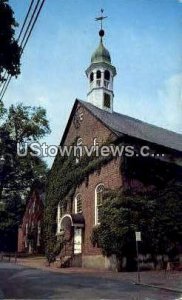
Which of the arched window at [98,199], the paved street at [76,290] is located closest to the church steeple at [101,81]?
the arched window at [98,199]

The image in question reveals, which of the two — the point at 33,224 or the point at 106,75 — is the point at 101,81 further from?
the point at 33,224

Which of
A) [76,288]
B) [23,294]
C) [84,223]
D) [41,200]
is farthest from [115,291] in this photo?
[41,200]

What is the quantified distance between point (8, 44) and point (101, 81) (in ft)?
72.7

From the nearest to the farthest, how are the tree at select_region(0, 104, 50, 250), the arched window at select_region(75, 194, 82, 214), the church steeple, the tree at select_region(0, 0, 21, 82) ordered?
the tree at select_region(0, 0, 21, 82) → the arched window at select_region(75, 194, 82, 214) → the church steeple → the tree at select_region(0, 104, 50, 250)

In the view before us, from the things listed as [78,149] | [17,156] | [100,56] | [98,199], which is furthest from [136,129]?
[17,156]

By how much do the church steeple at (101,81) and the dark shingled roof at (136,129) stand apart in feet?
4.37

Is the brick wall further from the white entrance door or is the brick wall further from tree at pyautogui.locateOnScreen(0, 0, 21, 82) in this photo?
tree at pyautogui.locateOnScreen(0, 0, 21, 82)

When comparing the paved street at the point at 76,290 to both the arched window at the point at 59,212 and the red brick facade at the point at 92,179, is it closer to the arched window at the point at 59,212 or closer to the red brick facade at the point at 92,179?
the red brick facade at the point at 92,179

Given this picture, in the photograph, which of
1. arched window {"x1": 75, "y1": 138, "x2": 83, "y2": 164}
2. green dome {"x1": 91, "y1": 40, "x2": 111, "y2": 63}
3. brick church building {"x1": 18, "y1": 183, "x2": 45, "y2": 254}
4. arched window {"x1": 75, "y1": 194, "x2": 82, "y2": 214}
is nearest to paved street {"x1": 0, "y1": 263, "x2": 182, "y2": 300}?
arched window {"x1": 75, "y1": 194, "x2": 82, "y2": 214}

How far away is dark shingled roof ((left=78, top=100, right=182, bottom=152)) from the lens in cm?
2817

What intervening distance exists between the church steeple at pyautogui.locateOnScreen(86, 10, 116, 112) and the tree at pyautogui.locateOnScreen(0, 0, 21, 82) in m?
20.8

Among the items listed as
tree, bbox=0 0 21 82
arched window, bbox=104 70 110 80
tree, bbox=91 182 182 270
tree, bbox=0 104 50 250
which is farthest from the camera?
tree, bbox=0 104 50 250

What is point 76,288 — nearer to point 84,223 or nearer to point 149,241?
point 149,241

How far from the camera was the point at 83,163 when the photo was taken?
1148 inches
